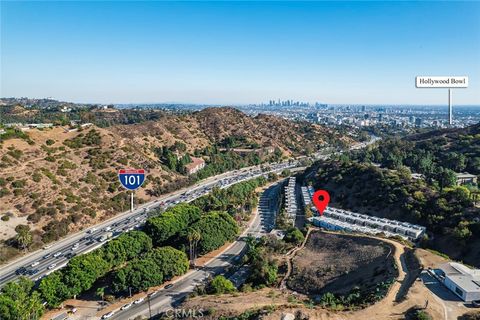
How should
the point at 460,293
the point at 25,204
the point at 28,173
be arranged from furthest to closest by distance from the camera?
the point at 28,173 → the point at 25,204 → the point at 460,293

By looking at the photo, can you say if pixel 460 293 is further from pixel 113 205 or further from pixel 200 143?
pixel 200 143

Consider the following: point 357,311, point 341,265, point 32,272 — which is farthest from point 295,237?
point 32,272

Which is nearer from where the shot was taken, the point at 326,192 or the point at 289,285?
the point at 289,285

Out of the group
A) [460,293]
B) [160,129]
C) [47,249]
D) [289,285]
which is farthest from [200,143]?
[460,293]

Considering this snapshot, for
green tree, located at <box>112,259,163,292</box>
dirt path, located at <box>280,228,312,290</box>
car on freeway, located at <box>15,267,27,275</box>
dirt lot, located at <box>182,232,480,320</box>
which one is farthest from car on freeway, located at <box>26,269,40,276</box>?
dirt path, located at <box>280,228,312,290</box>

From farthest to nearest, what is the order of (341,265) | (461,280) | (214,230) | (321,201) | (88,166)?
(88,166)
(321,201)
(214,230)
(341,265)
(461,280)

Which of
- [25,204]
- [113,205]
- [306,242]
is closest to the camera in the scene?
[306,242]

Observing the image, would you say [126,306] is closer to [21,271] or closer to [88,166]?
[21,271]

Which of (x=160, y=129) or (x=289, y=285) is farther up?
(x=160, y=129)
